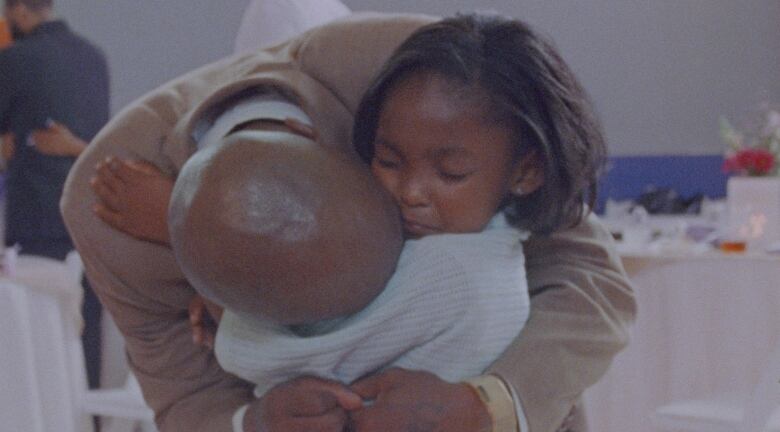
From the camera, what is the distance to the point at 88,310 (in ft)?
14.6

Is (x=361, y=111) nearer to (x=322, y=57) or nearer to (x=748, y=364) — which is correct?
(x=322, y=57)

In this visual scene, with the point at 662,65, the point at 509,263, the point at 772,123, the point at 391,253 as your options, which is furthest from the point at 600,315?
the point at 662,65

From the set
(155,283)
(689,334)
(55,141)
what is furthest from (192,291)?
(55,141)

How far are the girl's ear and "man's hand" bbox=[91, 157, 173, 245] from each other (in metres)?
0.30

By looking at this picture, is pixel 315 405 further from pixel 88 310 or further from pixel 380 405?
pixel 88 310

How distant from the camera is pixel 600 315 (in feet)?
3.97

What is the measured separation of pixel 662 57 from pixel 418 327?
636 centimetres

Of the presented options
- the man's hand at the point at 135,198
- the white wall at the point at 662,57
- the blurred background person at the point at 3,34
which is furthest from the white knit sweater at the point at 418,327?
the white wall at the point at 662,57

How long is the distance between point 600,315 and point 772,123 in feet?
10.3

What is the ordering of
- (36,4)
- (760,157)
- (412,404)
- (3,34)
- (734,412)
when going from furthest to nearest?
(3,34) → (36,4) → (760,157) → (734,412) → (412,404)

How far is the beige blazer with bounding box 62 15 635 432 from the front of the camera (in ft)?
3.74

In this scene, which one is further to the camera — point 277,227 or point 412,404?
point 412,404

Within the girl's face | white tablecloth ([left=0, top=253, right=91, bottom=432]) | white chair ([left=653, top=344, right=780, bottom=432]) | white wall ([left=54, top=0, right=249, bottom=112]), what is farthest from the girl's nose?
white wall ([left=54, top=0, right=249, bottom=112])

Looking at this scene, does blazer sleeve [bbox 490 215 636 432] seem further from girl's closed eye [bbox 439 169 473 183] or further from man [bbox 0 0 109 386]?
man [bbox 0 0 109 386]
